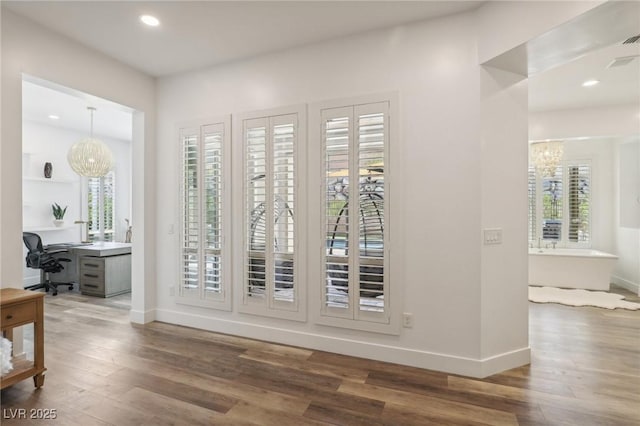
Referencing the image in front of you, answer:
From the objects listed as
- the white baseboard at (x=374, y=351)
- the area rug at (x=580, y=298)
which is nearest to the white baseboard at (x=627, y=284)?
the area rug at (x=580, y=298)

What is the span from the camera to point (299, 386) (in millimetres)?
2490

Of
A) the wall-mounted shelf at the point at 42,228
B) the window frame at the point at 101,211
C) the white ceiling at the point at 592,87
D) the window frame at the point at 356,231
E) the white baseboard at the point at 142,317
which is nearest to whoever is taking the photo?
the window frame at the point at 356,231

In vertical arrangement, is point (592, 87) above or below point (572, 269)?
above

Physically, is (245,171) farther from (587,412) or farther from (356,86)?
(587,412)

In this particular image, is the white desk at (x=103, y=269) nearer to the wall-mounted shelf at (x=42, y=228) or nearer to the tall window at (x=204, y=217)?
the wall-mounted shelf at (x=42, y=228)

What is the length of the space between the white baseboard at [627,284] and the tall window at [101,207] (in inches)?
395

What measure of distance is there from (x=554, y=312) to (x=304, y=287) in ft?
11.3

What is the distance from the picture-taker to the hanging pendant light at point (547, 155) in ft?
18.2

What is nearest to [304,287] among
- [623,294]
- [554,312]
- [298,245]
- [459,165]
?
[298,245]

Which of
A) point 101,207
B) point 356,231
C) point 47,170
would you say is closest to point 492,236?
point 356,231

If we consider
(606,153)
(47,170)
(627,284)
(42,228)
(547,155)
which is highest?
(606,153)

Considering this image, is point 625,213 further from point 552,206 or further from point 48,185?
point 48,185

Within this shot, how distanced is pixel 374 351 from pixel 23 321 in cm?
275

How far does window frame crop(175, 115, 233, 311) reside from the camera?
355 cm
